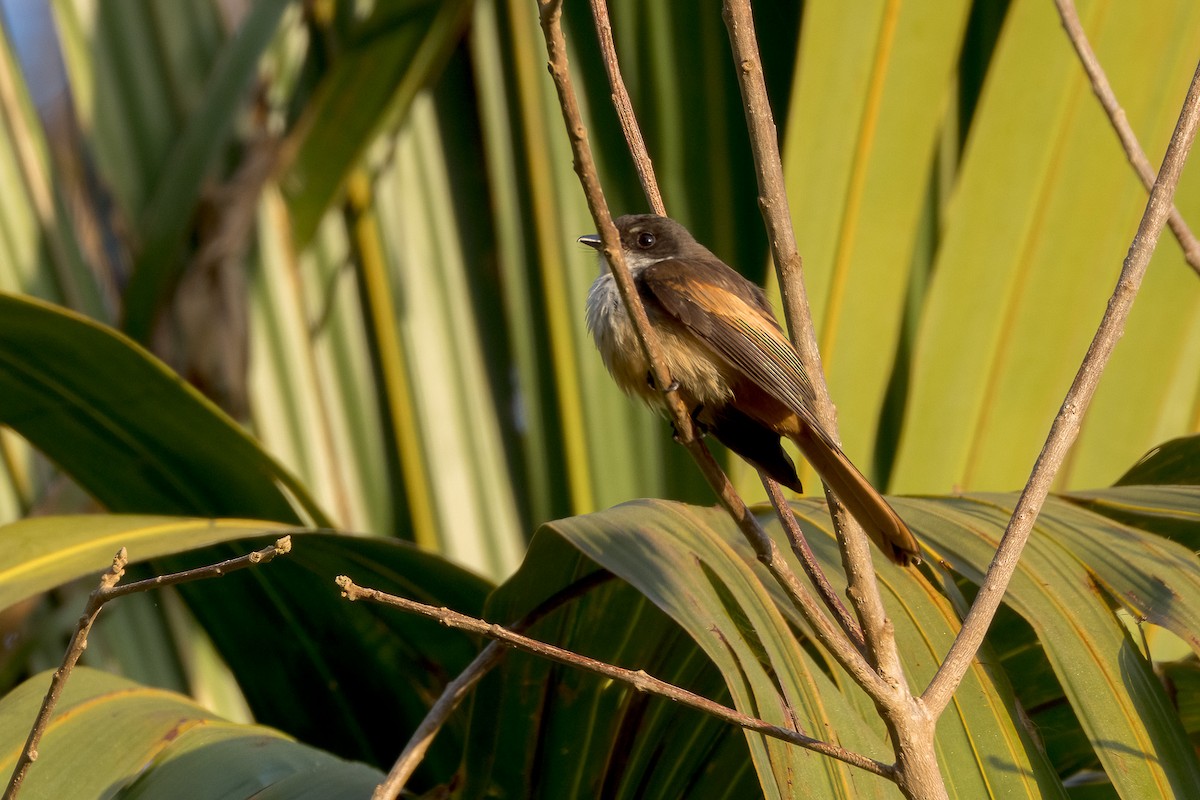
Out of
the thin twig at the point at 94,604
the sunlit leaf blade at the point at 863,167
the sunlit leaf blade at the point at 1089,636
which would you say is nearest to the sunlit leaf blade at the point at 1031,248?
the sunlit leaf blade at the point at 863,167

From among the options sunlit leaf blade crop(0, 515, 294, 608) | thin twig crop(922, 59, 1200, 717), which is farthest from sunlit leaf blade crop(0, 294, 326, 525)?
thin twig crop(922, 59, 1200, 717)

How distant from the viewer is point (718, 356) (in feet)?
8.91

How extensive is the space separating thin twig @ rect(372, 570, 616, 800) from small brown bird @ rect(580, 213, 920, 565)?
0.76m

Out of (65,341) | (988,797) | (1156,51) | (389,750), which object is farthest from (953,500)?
(1156,51)

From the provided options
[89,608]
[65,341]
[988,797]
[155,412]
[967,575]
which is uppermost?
[65,341]

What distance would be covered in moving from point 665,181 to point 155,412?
197 centimetres

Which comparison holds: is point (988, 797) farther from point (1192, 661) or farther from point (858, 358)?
point (858, 358)

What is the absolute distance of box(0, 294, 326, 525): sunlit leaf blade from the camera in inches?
84.2

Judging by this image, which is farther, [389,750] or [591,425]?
[591,425]

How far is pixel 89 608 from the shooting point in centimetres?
139

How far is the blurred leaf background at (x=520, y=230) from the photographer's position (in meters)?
3.06

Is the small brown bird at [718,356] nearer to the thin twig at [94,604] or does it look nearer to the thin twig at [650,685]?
the thin twig at [650,685]

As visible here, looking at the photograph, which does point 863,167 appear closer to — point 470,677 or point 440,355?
point 440,355

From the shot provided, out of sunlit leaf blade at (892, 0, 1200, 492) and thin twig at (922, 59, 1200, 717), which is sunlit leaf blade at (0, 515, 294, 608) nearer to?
thin twig at (922, 59, 1200, 717)
